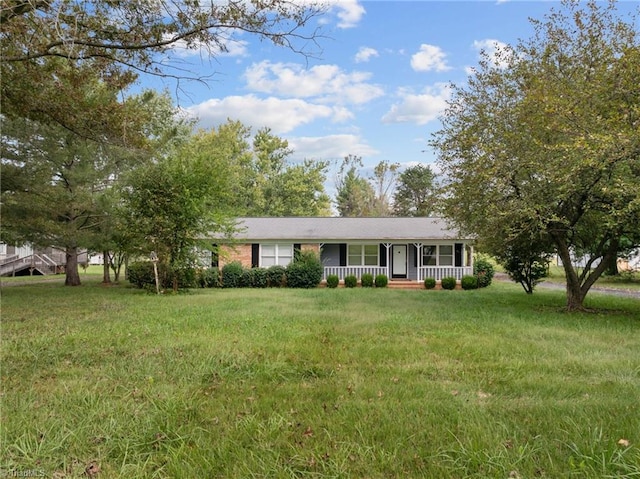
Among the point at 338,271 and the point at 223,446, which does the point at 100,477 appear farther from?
the point at 338,271

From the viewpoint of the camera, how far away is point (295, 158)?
4053cm

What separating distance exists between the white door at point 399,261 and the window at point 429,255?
3.18ft

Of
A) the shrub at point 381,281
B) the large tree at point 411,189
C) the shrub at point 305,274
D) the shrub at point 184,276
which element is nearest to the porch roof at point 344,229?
the shrub at point 305,274

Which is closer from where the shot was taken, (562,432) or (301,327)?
(562,432)

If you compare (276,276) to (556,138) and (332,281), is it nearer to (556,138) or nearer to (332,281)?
(332,281)

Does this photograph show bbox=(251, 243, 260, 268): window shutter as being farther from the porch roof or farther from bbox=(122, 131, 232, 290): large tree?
bbox=(122, 131, 232, 290): large tree

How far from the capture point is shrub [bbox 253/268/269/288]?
60.9 ft

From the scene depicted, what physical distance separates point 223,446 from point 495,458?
6.19 feet

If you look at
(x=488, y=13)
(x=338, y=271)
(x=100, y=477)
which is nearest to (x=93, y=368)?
(x=100, y=477)

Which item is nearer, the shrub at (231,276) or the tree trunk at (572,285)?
the tree trunk at (572,285)

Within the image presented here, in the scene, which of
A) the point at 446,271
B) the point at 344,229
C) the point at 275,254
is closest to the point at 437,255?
the point at 446,271

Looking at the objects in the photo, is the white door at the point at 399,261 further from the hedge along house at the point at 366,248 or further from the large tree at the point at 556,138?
the large tree at the point at 556,138

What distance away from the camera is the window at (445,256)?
20.6m

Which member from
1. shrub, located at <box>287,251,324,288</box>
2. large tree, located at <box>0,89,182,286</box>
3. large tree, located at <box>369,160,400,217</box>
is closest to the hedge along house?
shrub, located at <box>287,251,324,288</box>
